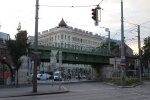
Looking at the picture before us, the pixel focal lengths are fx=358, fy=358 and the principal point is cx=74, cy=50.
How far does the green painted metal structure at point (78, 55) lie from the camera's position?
66.9 metres

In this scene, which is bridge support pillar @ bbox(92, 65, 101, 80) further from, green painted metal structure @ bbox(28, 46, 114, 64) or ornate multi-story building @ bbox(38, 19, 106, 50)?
ornate multi-story building @ bbox(38, 19, 106, 50)

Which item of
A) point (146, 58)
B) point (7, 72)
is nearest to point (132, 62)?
point (146, 58)

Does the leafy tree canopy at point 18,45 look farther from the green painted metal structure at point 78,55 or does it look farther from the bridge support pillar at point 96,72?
the bridge support pillar at point 96,72

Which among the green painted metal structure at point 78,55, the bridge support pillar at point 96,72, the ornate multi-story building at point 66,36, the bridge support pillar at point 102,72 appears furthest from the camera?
the ornate multi-story building at point 66,36

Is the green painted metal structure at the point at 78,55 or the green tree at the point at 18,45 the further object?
the green painted metal structure at the point at 78,55

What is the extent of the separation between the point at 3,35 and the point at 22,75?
7.15m

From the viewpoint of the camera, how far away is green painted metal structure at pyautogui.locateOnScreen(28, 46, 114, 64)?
66938mm

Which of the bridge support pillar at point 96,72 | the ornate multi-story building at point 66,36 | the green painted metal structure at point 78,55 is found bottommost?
the bridge support pillar at point 96,72

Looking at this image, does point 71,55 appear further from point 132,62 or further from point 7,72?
point 132,62

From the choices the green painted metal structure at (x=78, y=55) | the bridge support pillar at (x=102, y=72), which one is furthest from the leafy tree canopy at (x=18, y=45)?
the bridge support pillar at (x=102, y=72)

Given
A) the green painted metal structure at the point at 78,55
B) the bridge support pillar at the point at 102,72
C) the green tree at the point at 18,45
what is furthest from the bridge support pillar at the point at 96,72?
the green tree at the point at 18,45

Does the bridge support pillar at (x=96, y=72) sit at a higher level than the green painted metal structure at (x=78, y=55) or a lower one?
lower

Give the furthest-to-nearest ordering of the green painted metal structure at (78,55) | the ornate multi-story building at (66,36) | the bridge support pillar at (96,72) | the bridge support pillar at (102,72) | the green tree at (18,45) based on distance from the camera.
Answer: the ornate multi-story building at (66,36) → the bridge support pillar at (96,72) → the bridge support pillar at (102,72) → the green painted metal structure at (78,55) → the green tree at (18,45)

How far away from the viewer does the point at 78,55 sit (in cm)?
7638
